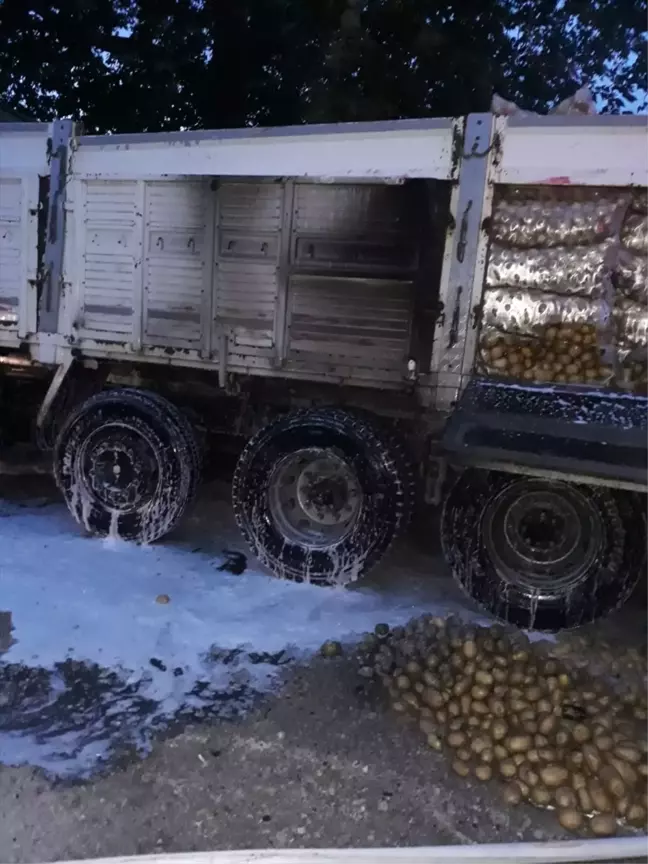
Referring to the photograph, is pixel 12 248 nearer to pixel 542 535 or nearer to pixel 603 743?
pixel 542 535

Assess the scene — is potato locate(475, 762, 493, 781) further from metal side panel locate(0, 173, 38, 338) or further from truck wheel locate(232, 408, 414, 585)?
metal side panel locate(0, 173, 38, 338)

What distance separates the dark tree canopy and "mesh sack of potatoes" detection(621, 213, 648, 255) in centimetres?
693

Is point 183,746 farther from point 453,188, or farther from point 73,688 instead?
point 453,188

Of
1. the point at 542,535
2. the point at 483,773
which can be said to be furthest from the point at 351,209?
the point at 483,773

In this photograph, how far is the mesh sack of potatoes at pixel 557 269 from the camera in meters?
4.27

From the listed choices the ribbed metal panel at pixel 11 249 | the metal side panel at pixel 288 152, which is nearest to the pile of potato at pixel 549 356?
the metal side panel at pixel 288 152

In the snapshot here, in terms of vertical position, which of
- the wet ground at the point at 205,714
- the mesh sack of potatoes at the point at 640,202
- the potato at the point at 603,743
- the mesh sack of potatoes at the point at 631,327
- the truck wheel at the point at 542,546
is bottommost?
the wet ground at the point at 205,714

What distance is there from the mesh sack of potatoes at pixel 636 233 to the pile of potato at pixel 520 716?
222cm

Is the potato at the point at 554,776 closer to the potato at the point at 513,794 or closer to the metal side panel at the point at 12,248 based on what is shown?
the potato at the point at 513,794

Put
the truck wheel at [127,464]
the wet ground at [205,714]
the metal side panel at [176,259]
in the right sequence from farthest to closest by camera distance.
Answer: the truck wheel at [127,464] → the metal side panel at [176,259] → the wet ground at [205,714]

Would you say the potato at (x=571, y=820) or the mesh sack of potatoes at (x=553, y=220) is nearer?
the potato at (x=571, y=820)

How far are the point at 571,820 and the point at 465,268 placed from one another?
2.89m

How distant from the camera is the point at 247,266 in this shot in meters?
5.05

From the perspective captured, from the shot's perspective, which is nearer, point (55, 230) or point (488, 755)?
point (488, 755)
